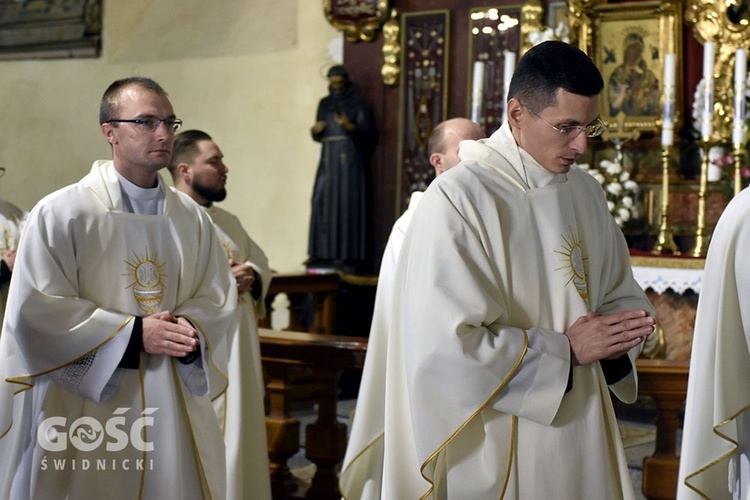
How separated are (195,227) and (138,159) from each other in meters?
0.34

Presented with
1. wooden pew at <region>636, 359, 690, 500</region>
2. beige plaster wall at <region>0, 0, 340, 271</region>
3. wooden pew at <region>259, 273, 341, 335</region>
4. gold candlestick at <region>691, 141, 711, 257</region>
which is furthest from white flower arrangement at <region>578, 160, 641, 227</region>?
beige plaster wall at <region>0, 0, 340, 271</region>

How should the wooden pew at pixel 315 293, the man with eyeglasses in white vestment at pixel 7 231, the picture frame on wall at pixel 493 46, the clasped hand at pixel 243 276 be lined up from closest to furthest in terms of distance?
the clasped hand at pixel 243 276, the man with eyeglasses in white vestment at pixel 7 231, the wooden pew at pixel 315 293, the picture frame on wall at pixel 493 46

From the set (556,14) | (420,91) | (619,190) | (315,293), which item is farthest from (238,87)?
(619,190)

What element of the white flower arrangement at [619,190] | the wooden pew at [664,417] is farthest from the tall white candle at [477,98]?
the wooden pew at [664,417]

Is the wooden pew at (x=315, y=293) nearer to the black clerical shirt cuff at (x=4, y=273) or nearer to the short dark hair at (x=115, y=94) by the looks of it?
the black clerical shirt cuff at (x=4, y=273)

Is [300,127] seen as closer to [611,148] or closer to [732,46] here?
[611,148]

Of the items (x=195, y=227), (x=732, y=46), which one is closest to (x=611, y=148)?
(x=732, y=46)

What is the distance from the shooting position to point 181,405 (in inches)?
136

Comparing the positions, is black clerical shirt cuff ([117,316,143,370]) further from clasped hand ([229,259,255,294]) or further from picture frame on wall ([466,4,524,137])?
picture frame on wall ([466,4,524,137])

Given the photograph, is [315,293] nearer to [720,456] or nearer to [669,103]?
[669,103]

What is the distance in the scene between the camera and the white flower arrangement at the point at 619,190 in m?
7.47

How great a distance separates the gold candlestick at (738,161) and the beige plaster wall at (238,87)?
4.32 meters

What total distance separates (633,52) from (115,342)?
601 centimetres
